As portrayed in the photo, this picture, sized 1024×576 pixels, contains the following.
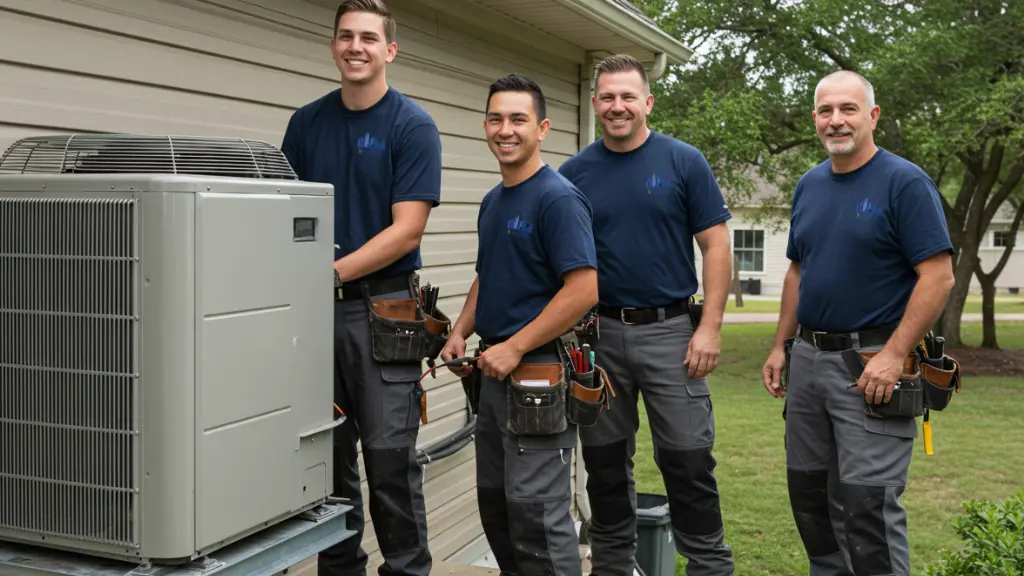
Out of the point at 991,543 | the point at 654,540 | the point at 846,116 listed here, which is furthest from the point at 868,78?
the point at 846,116

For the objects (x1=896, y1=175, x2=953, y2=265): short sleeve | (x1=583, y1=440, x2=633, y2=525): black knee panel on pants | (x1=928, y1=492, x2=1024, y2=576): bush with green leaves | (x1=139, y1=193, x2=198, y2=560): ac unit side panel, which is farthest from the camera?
(x1=928, y1=492, x2=1024, y2=576): bush with green leaves

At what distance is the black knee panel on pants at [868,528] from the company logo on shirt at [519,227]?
4.65 feet

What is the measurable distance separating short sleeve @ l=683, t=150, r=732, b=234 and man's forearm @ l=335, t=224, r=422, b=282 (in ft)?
4.03

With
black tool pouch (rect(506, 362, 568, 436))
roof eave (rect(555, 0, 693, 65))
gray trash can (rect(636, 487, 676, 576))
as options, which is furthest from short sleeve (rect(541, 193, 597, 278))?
gray trash can (rect(636, 487, 676, 576))

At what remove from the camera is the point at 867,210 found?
371 centimetres

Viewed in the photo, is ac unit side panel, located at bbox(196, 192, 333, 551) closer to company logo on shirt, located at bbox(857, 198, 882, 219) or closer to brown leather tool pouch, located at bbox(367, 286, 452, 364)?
brown leather tool pouch, located at bbox(367, 286, 452, 364)

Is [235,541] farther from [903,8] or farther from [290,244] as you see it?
[903,8]

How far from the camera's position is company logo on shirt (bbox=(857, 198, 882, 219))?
3697 mm

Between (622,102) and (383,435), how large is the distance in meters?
1.49

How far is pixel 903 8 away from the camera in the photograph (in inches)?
651

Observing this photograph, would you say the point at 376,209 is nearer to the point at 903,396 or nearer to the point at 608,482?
the point at 608,482

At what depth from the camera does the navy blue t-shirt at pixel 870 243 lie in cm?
363

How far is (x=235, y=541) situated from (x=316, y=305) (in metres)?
0.60

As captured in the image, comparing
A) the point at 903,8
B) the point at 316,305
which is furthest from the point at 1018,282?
the point at 316,305
